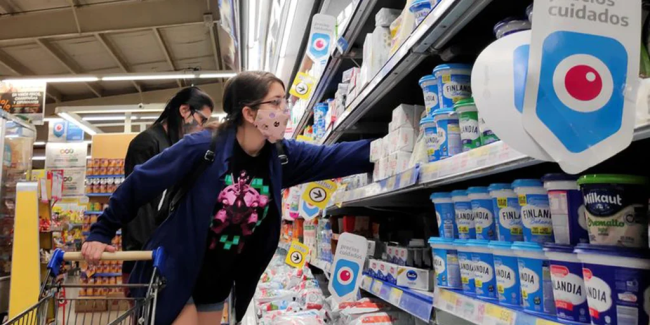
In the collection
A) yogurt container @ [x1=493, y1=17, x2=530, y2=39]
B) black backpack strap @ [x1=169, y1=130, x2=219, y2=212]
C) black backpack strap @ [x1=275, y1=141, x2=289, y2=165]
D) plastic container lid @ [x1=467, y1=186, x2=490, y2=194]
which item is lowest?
plastic container lid @ [x1=467, y1=186, x2=490, y2=194]

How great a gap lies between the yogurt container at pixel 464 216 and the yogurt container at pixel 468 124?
0.16m

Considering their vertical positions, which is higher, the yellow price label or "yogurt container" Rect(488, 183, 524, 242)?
"yogurt container" Rect(488, 183, 524, 242)

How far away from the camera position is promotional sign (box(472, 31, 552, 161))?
2.70 feet

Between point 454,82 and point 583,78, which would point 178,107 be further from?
point 583,78

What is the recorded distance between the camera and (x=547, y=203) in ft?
3.66

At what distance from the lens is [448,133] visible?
143 centimetres

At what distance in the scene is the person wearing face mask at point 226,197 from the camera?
1.97m

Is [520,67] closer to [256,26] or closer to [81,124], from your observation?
[256,26]

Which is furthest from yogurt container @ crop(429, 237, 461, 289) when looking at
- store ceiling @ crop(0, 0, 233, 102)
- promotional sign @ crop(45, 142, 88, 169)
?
promotional sign @ crop(45, 142, 88, 169)

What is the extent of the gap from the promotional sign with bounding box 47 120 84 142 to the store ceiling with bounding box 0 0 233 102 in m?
1.23

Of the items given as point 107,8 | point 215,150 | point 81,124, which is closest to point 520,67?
point 215,150

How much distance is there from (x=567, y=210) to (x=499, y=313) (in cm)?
29

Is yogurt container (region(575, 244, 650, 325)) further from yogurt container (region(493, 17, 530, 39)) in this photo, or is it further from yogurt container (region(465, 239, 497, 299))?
yogurt container (region(493, 17, 530, 39))

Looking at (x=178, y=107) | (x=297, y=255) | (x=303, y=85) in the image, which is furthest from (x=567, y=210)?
(x=303, y=85)
